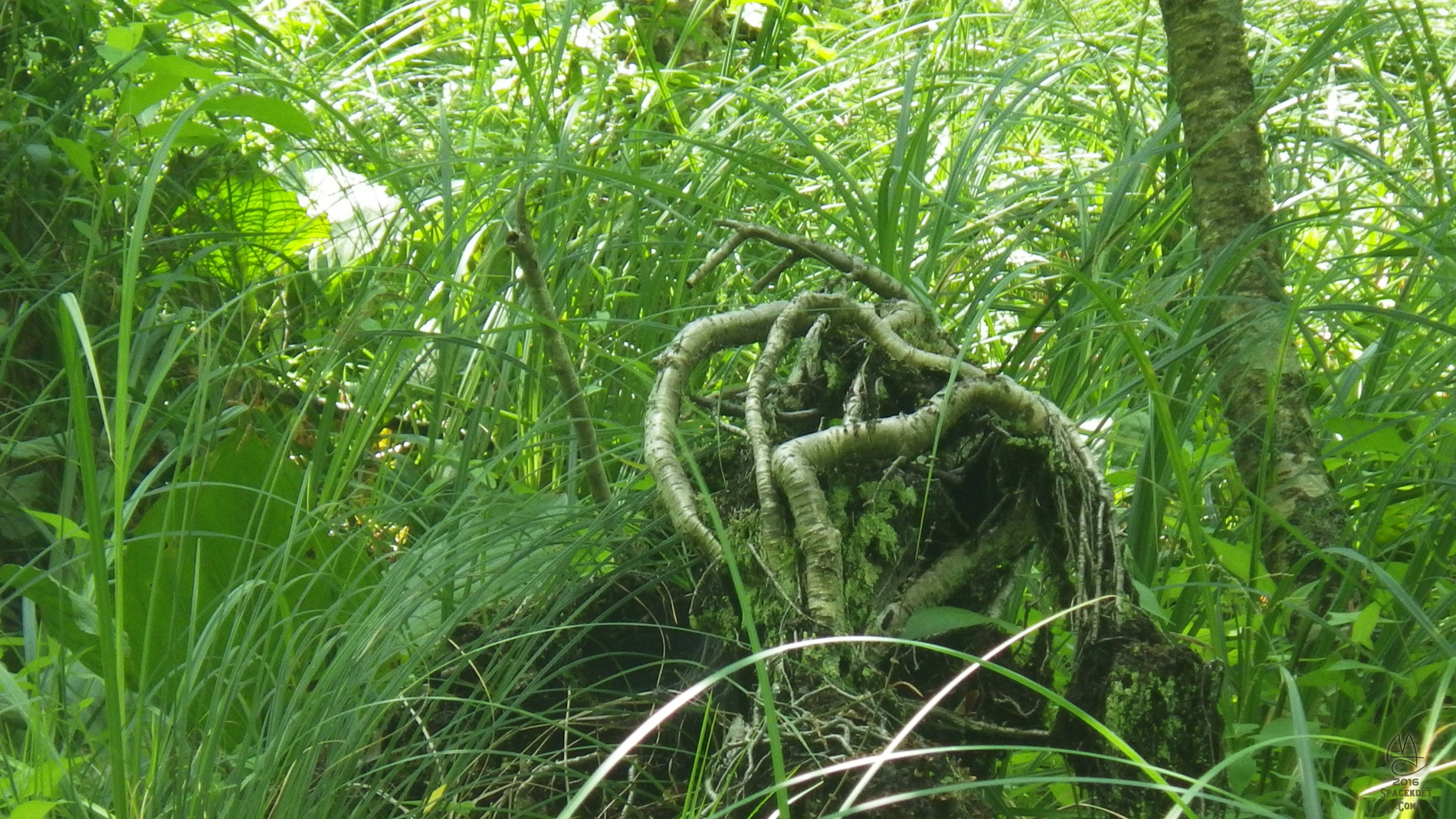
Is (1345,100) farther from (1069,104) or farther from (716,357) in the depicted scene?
(716,357)

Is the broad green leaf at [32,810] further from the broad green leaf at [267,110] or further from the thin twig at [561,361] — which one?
the broad green leaf at [267,110]

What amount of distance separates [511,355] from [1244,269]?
3.57 ft

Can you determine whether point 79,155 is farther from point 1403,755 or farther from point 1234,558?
point 1403,755

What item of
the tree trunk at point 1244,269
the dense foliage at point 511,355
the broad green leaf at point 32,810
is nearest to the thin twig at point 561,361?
the dense foliage at point 511,355

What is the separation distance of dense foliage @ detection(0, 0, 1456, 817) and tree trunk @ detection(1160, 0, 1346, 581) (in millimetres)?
62

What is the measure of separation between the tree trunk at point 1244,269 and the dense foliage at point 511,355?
6cm

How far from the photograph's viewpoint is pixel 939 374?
53.4 inches

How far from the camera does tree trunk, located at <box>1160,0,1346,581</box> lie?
5.41ft

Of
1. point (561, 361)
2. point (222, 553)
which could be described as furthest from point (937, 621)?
point (222, 553)

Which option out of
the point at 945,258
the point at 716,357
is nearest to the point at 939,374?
the point at 716,357

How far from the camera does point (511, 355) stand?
6.06 feet

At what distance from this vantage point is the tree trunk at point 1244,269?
64.9 inches

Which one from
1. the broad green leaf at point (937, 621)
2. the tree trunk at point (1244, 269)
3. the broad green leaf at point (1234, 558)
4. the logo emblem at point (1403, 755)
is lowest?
the logo emblem at point (1403, 755)

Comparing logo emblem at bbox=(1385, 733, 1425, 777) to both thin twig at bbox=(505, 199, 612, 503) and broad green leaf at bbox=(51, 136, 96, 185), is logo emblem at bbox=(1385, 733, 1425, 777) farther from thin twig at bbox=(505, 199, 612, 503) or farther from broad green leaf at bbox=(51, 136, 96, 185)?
broad green leaf at bbox=(51, 136, 96, 185)
